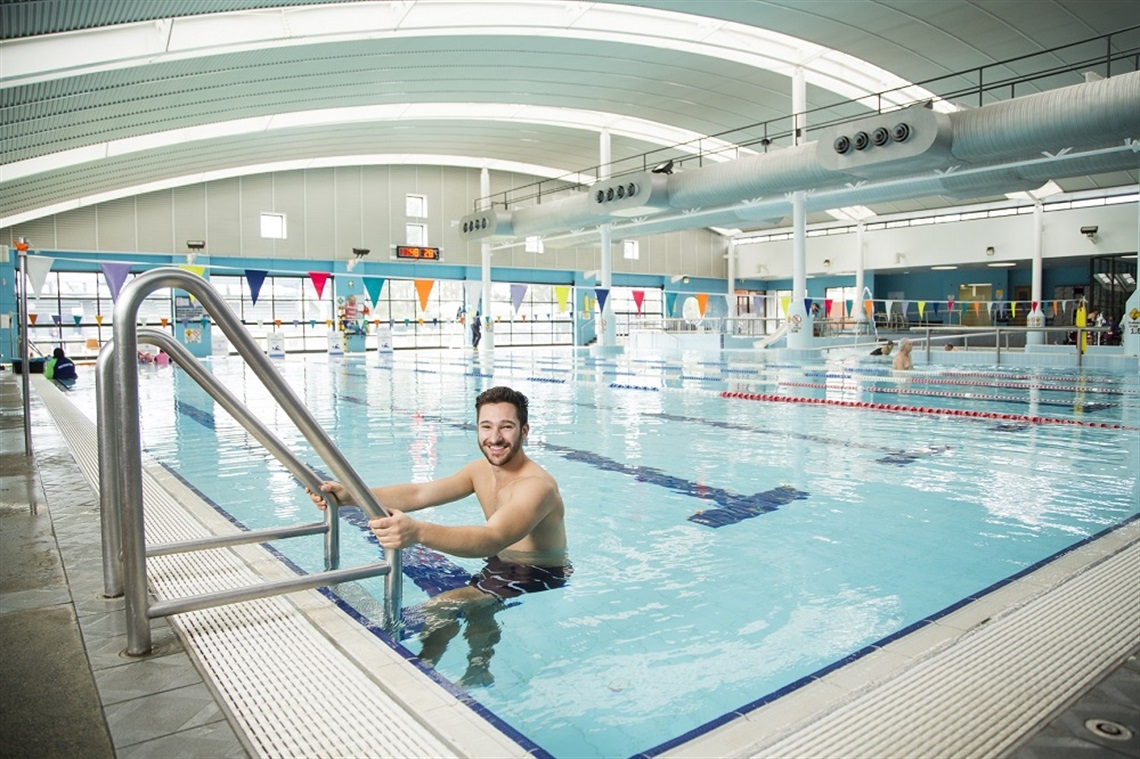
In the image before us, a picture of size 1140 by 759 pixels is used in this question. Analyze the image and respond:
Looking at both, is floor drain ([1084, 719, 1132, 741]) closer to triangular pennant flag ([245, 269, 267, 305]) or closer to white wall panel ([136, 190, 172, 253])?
triangular pennant flag ([245, 269, 267, 305])

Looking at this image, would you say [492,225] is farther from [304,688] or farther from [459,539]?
[304,688]

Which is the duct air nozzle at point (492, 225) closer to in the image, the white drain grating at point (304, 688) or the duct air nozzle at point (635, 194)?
the duct air nozzle at point (635, 194)

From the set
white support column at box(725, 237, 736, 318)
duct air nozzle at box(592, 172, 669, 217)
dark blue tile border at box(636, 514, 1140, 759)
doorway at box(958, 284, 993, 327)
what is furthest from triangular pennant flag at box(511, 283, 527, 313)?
doorway at box(958, 284, 993, 327)

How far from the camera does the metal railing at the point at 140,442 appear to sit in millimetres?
1911

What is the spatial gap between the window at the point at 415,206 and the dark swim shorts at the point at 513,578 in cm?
2573

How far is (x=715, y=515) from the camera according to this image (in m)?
4.34

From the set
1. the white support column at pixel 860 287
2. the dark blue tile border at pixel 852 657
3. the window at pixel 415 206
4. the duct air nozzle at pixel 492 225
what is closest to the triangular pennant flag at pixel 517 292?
the duct air nozzle at pixel 492 225

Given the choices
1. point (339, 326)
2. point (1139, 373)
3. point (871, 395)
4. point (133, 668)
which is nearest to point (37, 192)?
point (339, 326)

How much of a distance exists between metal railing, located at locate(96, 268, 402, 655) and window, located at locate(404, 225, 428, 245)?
2586cm

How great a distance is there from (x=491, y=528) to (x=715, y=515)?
223cm

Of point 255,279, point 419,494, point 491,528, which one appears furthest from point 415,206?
point 491,528

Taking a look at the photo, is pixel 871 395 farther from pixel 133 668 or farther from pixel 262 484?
pixel 133 668

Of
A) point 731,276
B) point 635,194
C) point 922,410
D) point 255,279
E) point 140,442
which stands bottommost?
point 922,410

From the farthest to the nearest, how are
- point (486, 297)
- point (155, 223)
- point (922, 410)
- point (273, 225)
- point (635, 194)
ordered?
point (486, 297)
point (273, 225)
point (155, 223)
point (635, 194)
point (922, 410)
